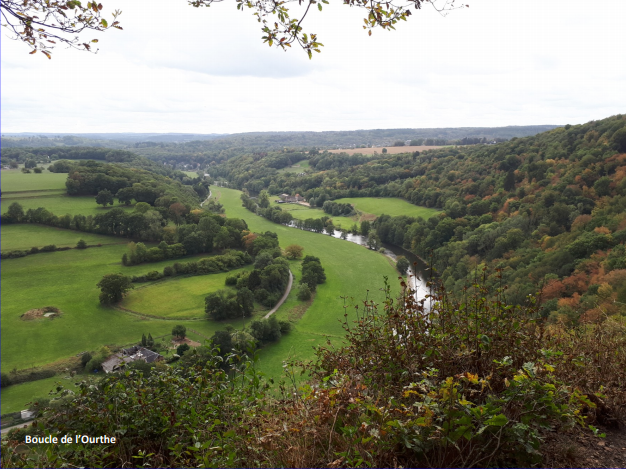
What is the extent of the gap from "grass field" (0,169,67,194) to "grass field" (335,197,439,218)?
61163 mm

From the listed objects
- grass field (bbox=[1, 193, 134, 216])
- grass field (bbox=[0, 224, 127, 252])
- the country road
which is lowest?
the country road

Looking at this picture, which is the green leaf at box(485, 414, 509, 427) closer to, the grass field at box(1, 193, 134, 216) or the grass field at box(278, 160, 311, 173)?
the grass field at box(1, 193, 134, 216)

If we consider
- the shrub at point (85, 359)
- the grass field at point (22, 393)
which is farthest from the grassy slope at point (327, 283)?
the grass field at point (22, 393)

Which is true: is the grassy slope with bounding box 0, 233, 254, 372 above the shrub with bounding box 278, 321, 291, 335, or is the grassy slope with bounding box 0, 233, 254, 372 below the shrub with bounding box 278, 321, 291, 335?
above

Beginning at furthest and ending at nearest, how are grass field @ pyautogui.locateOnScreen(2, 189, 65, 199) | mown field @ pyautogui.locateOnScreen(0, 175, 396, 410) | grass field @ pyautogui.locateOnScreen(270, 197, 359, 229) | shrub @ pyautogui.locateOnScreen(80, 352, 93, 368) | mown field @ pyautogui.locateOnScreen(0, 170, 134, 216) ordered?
grass field @ pyautogui.locateOnScreen(270, 197, 359, 229) → grass field @ pyautogui.locateOnScreen(2, 189, 65, 199) → mown field @ pyautogui.locateOnScreen(0, 170, 134, 216) → mown field @ pyautogui.locateOnScreen(0, 175, 396, 410) → shrub @ pyautogui.locateOnScreen(80, 352, 93, 368)

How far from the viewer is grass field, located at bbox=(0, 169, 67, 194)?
61597mm

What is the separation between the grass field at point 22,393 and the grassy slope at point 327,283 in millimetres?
13745

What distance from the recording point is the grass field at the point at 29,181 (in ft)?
202

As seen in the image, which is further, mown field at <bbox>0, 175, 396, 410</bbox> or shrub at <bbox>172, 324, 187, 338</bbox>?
shrub at <bbox>172, 324, 187, 338</bbox>

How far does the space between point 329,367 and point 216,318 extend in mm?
30922

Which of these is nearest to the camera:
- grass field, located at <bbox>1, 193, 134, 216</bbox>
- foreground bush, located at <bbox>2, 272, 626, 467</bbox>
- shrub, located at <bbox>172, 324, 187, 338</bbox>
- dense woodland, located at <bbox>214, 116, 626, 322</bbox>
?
foreground bush, located at <bbox>2, 272, 626, 467</bbox>

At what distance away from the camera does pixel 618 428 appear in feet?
12.5

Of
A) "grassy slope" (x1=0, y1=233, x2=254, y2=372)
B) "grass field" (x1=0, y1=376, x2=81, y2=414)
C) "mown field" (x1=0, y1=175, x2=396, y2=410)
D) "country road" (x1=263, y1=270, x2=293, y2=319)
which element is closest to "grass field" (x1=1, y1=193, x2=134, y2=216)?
"mown field" (x1=0, y1=175, x2=396, y2=410)

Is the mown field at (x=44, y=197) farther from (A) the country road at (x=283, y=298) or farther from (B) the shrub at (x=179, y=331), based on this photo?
(B) the shrub at (x=179, y=331)
